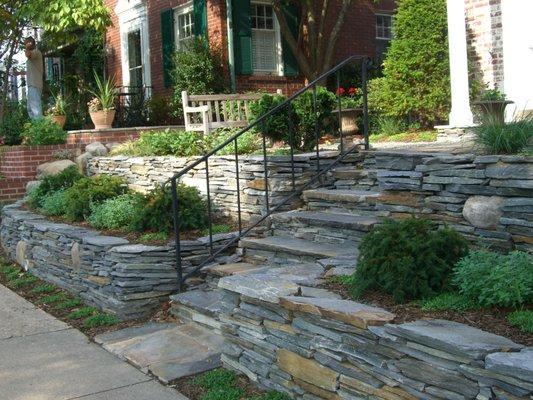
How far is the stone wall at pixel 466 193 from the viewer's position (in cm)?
430

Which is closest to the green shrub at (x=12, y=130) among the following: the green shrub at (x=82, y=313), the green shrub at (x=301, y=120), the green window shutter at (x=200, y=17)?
the green window shutter at (x=200, y=17)

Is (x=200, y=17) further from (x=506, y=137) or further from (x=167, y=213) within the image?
(x=506, y=137)

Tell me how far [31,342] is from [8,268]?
11.0ft

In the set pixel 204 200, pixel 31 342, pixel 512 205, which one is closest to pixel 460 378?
pixel 512 205

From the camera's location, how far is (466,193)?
4.76 metres

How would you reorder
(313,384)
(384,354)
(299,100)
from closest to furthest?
(384,354), (313,384), (299,100)

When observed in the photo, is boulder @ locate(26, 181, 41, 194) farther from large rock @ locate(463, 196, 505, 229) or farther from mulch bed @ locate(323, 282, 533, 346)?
mulch bed @ locate(323, 282, 533, 346)

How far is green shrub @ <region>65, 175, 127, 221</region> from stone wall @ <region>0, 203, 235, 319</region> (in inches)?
13.4

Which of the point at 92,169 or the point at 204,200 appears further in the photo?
the point at 92,169

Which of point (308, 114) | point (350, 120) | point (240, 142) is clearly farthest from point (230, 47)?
point (308, 114)

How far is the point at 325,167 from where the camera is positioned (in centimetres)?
687

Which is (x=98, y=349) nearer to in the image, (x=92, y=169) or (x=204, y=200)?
(x=204, y=200)

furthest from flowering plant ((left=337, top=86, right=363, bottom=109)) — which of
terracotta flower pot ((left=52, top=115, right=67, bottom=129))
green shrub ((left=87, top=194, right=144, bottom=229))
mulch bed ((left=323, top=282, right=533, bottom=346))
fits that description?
mulch bed ((left=323, top=282, right=533, bottom=346))

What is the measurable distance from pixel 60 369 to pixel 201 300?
122 cm
